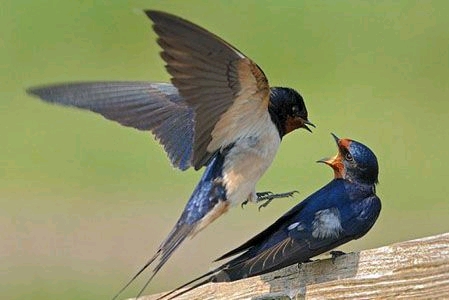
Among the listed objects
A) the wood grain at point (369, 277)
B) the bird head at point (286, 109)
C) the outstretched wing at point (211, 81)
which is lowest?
the wood grain at point (369, 277)

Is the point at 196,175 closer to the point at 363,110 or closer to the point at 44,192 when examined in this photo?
the point at 44,192

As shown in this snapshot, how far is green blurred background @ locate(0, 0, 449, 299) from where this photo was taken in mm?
9969

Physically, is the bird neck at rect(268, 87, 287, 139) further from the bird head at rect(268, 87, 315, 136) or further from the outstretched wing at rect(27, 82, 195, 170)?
the outstretched wing at rect(27, 82, 195, 170)

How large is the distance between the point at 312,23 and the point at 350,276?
13035 millimetres

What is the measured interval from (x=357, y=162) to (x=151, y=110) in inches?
31.9

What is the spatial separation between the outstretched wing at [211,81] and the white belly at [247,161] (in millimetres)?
65

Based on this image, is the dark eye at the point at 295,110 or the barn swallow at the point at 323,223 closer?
the barn swallow at the point at 323,223

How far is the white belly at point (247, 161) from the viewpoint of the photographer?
397cm

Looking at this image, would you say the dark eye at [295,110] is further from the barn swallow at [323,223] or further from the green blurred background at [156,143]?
the green blurred background at [156,143]

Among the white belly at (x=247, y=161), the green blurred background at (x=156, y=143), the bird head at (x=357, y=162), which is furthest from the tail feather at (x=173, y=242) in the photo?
the green blurred background at (x=156, y=143)

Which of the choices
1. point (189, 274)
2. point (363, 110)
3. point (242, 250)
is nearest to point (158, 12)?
point (242, 250)

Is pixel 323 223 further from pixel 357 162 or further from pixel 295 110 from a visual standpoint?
pixel 295 110

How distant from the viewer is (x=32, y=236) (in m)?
10.5

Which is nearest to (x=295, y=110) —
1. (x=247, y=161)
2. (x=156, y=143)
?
(x=247, y=161)
